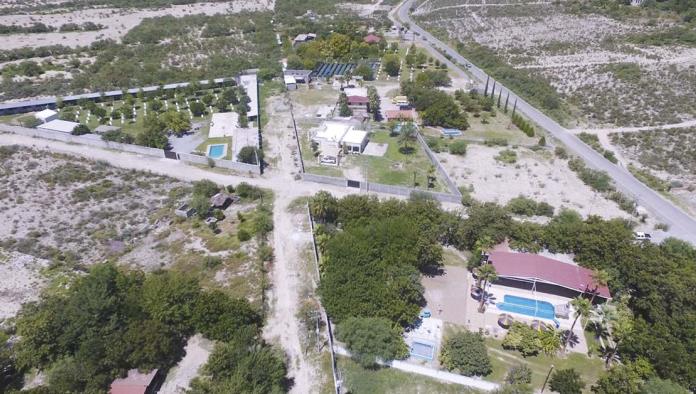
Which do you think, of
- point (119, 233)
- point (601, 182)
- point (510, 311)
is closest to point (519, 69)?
point (601, 182)

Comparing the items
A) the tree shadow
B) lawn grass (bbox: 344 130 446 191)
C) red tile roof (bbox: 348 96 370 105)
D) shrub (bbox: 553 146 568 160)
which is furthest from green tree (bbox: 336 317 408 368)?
red tile roof (bbox: 348 96 370 105)

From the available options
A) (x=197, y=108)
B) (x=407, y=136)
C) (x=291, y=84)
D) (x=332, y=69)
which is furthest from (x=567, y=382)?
(x=332, y=69)

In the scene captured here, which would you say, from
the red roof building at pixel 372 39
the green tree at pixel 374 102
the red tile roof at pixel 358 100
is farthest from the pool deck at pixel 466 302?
the red roof building at pixel 372 39

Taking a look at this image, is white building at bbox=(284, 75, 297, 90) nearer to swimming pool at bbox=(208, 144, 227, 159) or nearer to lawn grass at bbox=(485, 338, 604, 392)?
swimming pool at bbox=(208, 144, 227, 159)

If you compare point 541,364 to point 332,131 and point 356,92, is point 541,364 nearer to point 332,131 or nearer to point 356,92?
point 332,131

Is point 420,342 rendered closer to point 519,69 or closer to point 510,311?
point 510,311

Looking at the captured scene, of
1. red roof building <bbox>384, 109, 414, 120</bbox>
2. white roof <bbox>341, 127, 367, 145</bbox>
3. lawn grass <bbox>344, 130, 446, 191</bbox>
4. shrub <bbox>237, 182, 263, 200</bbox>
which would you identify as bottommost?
→ shrub <bbox>237, 182, 263, 200</bbox>

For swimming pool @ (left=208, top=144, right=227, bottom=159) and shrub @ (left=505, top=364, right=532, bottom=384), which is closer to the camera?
shrub @ (left=505, top=364, right=532, bottom=384)
